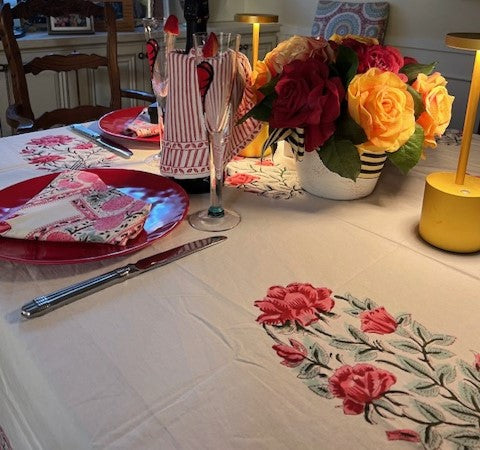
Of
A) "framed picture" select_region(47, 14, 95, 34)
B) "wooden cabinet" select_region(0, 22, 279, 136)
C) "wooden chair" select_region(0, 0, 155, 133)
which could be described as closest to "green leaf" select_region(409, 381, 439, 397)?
"wooden chair" select_region(0, 0, 155, 133)

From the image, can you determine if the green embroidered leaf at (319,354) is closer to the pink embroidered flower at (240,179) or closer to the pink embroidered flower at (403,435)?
the pink embroidered flower at (403,435)

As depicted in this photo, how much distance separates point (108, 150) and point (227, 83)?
476 mm

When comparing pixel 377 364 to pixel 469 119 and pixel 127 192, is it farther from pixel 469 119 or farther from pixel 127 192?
pixel 127 192

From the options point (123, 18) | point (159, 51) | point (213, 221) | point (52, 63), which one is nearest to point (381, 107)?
point (213, 221)

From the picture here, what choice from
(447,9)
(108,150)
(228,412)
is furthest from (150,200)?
(447,9)

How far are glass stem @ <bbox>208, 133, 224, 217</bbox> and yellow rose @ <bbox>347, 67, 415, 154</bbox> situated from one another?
0.20m

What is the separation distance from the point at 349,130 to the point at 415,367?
1.26 feet

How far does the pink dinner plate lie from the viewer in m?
1.14

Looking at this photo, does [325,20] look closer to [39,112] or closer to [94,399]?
[39,112]

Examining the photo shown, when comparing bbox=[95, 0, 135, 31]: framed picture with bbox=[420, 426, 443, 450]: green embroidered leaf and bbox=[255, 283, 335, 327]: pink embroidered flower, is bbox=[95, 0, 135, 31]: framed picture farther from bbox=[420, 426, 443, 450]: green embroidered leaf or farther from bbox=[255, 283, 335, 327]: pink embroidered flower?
bbox=[420, 426, 443, 450]: green embroidered leaf

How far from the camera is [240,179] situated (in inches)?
38.7

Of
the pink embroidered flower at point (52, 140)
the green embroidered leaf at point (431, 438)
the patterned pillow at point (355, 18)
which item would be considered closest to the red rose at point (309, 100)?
the green embroidered leaf at point (431, 438)

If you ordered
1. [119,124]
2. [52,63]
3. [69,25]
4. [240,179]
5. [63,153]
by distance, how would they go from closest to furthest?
[240,179], [63,153], [119,124], [52,63], [69,25]

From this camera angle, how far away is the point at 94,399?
0.47m
